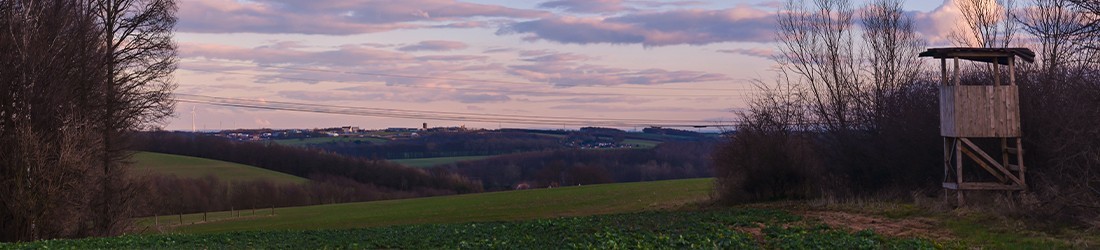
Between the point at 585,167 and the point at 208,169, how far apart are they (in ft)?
136

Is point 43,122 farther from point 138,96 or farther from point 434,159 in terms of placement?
point 434,159

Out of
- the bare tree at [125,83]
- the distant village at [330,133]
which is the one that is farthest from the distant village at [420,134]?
the bare tree at [125,83]

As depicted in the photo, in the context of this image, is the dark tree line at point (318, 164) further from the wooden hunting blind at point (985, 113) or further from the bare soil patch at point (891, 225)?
the wooden hunting blind at point (985, 113)

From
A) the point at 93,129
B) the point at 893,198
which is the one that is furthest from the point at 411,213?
the point at 893,198

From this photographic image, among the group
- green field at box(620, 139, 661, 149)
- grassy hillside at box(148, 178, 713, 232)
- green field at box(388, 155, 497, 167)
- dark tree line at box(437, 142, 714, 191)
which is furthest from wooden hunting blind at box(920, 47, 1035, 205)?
green field at box(388, 155, 497, 167)

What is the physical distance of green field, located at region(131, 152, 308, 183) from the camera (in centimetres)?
10606

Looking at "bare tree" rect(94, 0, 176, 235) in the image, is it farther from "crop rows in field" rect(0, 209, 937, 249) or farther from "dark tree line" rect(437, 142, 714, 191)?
"dark tree line" rect(437, 142, 714, 191)

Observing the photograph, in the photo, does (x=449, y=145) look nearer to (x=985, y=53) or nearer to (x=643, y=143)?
(x=643, y=143)

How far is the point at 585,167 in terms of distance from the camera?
114250 millimetres

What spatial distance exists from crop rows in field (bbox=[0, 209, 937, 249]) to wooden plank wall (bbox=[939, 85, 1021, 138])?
570cm

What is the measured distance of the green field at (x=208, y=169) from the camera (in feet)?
348

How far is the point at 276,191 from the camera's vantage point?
103m

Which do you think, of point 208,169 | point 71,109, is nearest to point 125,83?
point 71,109

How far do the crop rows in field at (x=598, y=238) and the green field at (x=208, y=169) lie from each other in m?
77.2
